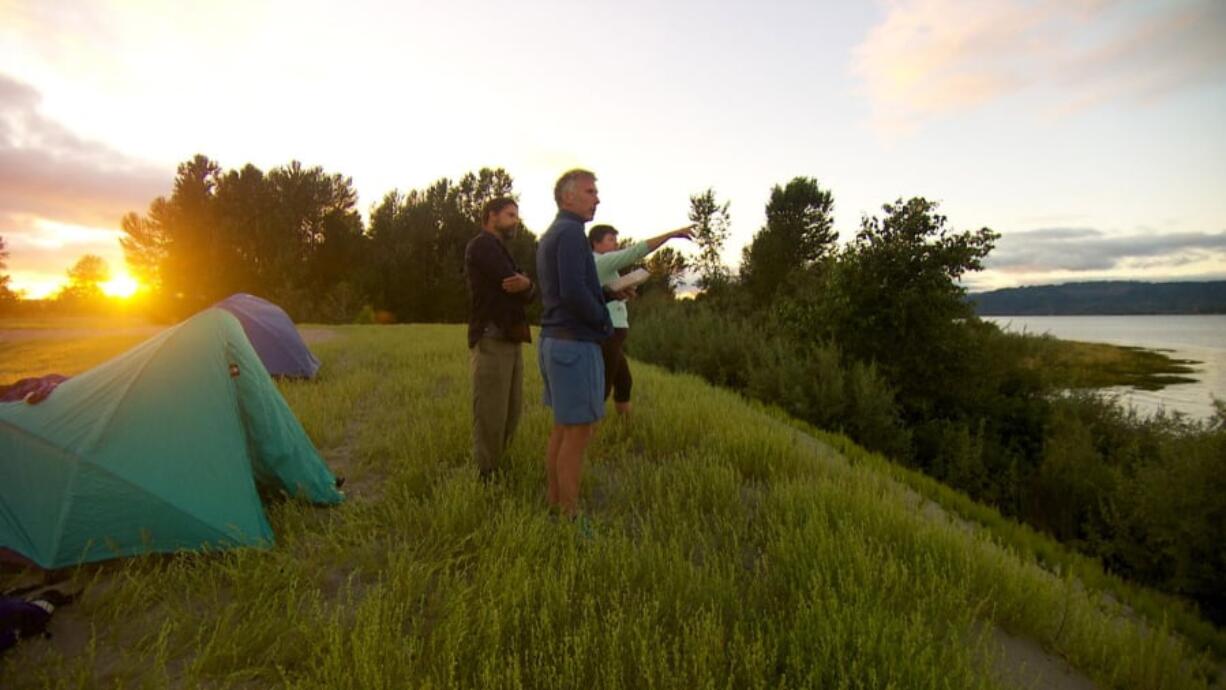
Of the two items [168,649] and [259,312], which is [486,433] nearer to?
[168,649]

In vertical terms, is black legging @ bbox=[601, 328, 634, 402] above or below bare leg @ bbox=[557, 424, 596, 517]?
above

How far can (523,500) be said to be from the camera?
12.4ft

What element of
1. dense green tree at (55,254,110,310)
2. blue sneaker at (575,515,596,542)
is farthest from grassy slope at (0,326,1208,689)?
dense green tree at (55,254,110,310)

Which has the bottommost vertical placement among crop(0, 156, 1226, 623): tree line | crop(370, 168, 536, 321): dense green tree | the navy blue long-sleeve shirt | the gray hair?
crop(0, 156, 1226, 623): tree line

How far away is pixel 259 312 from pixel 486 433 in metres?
8.33

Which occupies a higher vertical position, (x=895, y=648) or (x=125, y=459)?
(x=125, y=459)

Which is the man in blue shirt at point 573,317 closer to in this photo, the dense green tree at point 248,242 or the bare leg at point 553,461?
the bare leg at point 553,461

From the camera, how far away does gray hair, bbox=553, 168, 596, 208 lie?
3.42m

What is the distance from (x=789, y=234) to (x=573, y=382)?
44.6 metres

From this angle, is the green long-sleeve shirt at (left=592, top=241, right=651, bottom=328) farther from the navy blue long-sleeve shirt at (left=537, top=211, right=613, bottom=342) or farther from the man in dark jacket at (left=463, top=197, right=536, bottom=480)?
the man in dark jacket at (left=463, top=197, right=536, bottom=480)

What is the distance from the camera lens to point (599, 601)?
2643 mm

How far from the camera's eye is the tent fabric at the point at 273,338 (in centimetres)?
960

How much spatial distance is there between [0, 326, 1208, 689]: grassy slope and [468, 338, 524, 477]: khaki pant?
24 centimetres

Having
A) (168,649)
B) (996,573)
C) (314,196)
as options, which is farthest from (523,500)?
(314,196)
